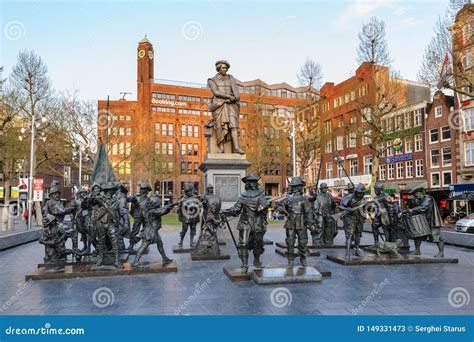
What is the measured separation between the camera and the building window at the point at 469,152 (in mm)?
34625

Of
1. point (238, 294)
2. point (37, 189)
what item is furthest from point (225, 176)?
point (37, 189)

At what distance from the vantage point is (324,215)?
13.0 meters

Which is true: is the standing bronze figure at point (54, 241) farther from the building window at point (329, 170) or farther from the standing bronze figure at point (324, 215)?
the building window at point (329, 170)

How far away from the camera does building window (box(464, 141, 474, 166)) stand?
114 ft

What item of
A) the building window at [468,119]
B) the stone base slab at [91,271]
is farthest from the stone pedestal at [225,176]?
the building window at [468,119]

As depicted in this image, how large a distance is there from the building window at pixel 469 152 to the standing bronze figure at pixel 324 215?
28.0 meters

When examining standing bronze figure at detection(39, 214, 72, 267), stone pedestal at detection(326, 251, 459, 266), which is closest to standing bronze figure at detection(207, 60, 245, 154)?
stone pedestal at detection(326, 251, 459, 266)

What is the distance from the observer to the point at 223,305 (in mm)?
6176

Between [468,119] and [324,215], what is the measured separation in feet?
98.3

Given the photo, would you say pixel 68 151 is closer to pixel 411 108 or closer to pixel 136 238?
pixel 136 238

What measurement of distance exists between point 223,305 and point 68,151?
32.4 m

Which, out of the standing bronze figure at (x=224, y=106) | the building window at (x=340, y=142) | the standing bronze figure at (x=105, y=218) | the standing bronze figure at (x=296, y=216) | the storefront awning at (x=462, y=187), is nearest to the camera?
the standing bronze figure at (x=296, y=216)

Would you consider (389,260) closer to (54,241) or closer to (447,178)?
(54,241)

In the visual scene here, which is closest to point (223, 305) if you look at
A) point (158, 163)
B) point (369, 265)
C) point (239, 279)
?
point (239, 279)
